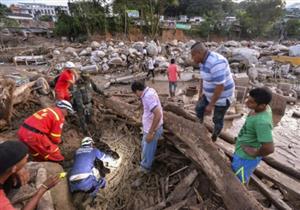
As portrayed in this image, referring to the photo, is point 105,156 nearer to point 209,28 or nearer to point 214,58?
point 214,58

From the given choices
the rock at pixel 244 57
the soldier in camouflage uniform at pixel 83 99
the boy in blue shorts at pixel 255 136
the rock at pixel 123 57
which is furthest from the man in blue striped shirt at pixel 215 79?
the rock at pixel 244 57

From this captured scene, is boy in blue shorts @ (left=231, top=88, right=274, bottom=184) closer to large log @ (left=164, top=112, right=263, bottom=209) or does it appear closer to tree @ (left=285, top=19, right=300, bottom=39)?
large log @ (left=164, top=112, right=263, bottom=209)

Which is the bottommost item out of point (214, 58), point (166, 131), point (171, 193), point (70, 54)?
point (70, 54)

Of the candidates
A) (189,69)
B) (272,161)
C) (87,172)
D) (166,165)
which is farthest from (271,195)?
(189,69)

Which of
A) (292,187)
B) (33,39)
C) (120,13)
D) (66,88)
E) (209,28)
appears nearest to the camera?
(292,187)

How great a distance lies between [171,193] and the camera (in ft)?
9.67

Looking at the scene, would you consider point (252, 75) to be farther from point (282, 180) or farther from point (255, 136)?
point (255, 136)

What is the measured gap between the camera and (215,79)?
3.25 m

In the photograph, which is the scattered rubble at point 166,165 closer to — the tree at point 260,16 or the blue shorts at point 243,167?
the blue shorts at point 243,167

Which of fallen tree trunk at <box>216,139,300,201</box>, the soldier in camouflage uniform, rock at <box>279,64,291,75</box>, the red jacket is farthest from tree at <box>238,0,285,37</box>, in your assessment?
the red jacket

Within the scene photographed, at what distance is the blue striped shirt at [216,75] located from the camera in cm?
321

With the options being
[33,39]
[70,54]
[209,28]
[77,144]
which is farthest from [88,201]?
[209,28]

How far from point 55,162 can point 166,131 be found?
74.9 inches

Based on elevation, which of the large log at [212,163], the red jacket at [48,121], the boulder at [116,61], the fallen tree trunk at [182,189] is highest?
the red jacket at [48,121]
